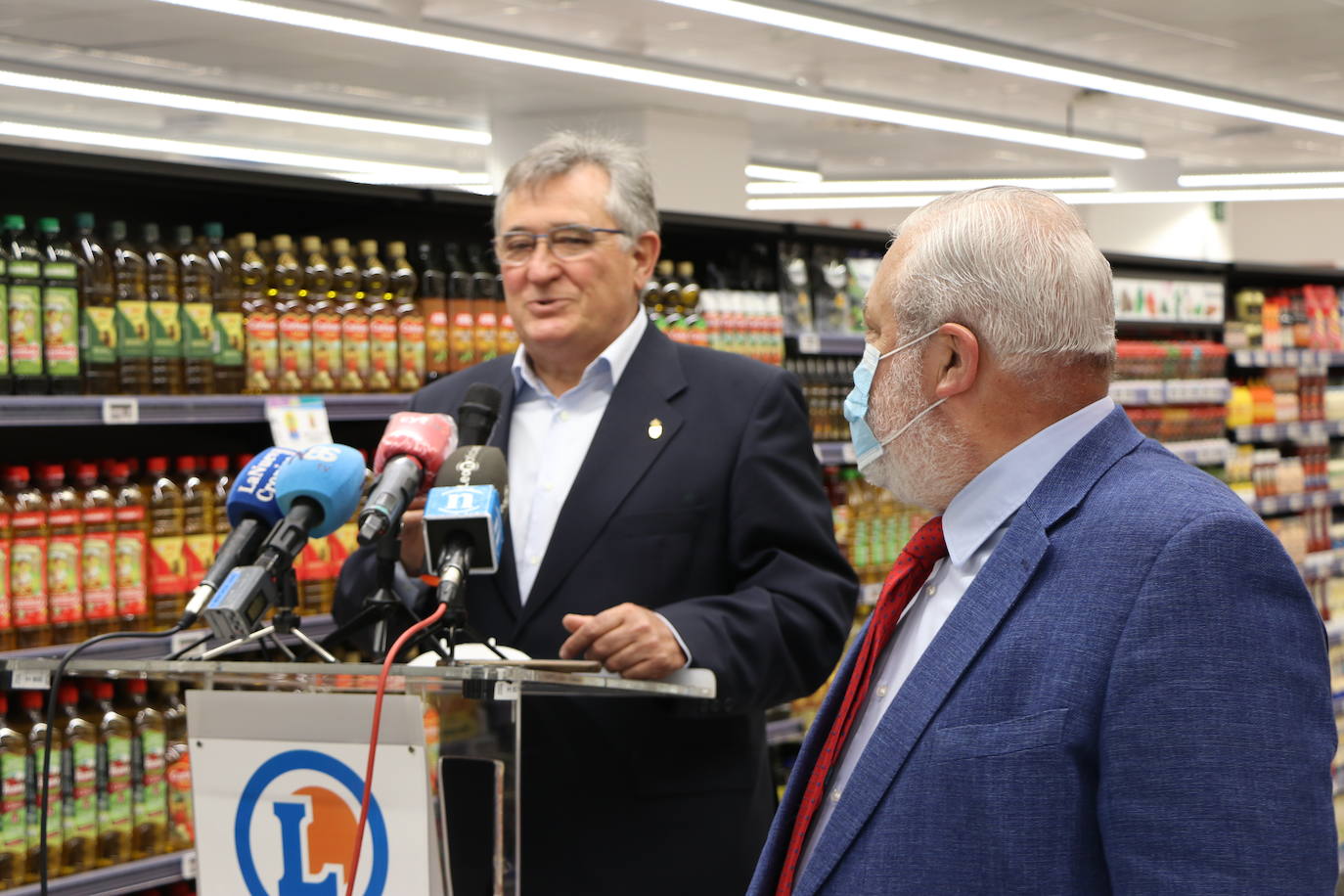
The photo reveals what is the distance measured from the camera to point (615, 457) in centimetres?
244

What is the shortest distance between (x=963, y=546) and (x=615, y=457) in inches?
40.7

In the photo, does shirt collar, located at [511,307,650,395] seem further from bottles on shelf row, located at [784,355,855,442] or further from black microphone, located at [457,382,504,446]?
bottles on shelf row, located at [784,355,855,442]

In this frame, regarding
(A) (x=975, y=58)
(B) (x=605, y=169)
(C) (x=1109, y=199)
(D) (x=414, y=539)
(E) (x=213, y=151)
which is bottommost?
(D) (x=414, y=539)

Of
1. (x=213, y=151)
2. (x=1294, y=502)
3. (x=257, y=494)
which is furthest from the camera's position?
(x=213, y=151)

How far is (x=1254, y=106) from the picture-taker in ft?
28.1

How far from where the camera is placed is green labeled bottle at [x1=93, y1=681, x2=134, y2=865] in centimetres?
351

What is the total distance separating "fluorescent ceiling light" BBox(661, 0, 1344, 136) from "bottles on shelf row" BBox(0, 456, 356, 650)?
3184 millimetres

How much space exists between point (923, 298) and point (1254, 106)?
8.07m

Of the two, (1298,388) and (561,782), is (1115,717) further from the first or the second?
(1298,388)

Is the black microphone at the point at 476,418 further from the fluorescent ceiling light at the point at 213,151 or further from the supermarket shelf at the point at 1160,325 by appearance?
the fluorescent ceiling light at the point at 213,151

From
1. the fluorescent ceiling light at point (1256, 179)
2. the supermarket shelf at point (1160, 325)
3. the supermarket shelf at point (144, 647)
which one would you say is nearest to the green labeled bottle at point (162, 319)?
the supermarket shelf at point (144, 647)

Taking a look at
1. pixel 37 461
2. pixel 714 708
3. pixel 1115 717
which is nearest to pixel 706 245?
pixel 37 461

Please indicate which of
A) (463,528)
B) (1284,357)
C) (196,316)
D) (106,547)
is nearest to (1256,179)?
(1284,357)

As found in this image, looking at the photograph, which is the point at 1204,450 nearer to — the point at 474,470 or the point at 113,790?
the point at 113,790
